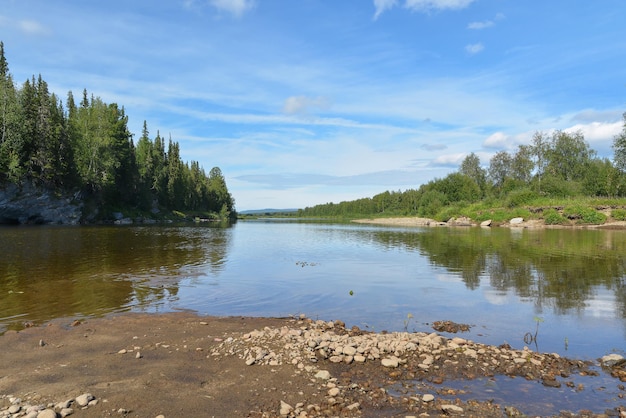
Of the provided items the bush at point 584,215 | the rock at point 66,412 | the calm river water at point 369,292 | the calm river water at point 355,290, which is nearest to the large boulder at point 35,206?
the calm river water at point 355,290

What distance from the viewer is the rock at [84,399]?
634cm

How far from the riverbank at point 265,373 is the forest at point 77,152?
212 ft

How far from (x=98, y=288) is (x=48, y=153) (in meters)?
62.5

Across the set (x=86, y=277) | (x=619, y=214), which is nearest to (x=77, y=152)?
(x=86, y=277)

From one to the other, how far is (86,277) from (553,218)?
91335 mm

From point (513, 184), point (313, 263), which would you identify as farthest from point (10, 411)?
point (513, 184)

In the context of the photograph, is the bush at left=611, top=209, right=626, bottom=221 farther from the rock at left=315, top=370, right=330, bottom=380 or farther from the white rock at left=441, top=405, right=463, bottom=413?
the rock at left=315, top=370, right=330, bottom=380

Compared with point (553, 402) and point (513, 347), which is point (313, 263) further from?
point (553, 402)

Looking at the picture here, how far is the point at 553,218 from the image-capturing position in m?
84.6

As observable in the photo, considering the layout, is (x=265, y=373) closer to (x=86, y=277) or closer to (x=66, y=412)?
(x=66, y=412)

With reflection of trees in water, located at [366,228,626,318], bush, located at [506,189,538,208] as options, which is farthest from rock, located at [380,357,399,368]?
bush, located at [506,189,538,208]

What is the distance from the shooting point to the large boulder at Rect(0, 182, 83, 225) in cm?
6232

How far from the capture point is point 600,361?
30.0 feet

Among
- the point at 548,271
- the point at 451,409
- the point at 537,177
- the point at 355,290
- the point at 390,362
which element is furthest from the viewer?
the point at 537,177
